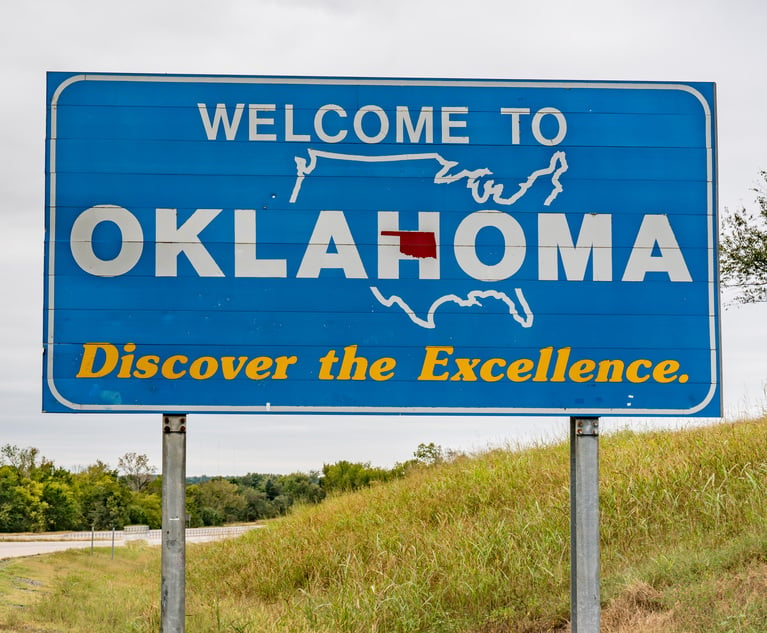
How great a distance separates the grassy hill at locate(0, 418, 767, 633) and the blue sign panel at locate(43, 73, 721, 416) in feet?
9.02

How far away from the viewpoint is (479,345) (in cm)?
579

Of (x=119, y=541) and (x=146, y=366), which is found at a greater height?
(x=146, y=366)

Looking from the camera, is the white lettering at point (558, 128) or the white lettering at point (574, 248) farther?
the white lettering at point (558, 128)

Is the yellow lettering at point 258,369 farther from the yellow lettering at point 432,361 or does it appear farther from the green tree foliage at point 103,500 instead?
the green tree foliage at point 103,500

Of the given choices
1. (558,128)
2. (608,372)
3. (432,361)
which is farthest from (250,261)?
(608,372)

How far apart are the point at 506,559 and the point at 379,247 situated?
15.9ft

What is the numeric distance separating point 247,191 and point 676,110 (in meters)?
3.03

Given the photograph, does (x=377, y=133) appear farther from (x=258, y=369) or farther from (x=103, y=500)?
(x=103, y=500)

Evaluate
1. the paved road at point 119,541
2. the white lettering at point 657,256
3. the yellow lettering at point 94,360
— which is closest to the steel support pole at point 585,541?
the white lettering at point 657,256

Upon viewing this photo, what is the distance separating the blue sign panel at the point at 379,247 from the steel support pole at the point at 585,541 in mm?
347

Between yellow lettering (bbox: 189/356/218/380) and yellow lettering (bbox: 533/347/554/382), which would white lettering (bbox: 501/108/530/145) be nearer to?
yellow lettering (bbox: 533/347/554/382)

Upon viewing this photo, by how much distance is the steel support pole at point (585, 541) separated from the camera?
5.57m

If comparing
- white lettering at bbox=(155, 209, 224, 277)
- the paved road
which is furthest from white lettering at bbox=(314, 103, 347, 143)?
the paved road

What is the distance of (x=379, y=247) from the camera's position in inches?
229
